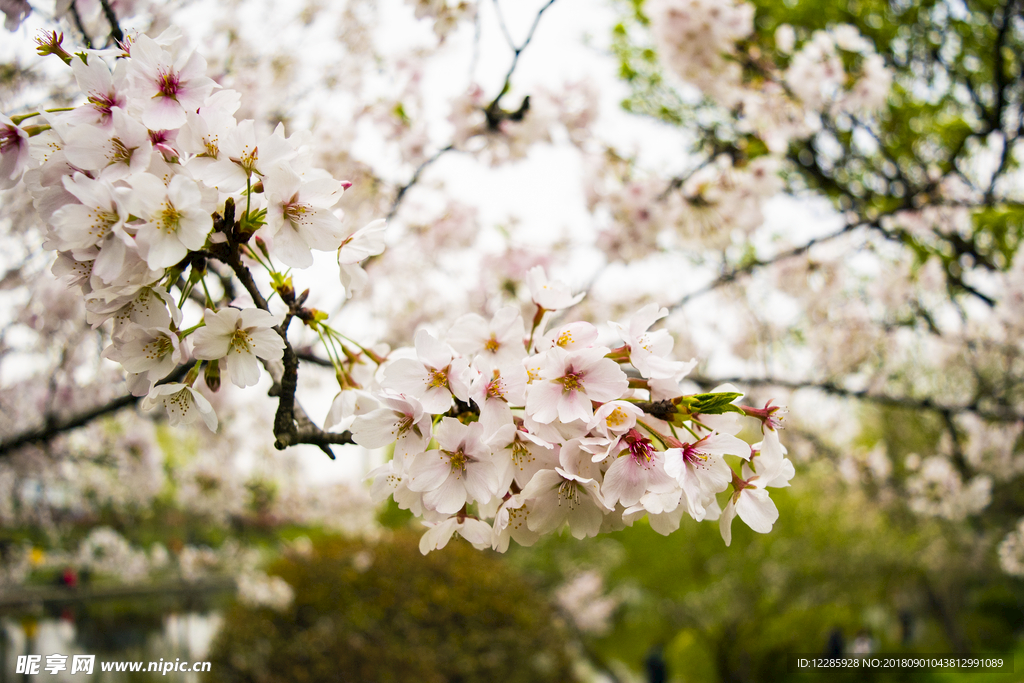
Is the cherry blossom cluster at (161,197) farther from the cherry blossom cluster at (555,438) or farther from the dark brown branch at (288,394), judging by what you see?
the cherry blossom cluster at (555,438)

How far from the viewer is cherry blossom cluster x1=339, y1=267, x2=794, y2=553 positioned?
0.78m

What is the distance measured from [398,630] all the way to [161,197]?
552cm

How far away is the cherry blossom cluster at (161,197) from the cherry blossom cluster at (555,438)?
24 cm

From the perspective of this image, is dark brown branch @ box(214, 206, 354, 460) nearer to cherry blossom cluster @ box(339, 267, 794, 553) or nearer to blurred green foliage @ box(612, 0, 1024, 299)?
cherry blossom cluster @ box(339, 267, 794, 553)

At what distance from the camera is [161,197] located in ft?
2.44

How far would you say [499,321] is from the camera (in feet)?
2.98

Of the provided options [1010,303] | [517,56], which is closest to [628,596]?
[1010,303]

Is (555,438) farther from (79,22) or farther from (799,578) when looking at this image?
(799,578)

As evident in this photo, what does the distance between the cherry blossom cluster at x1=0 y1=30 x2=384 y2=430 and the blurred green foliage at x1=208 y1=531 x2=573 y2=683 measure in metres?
5.07

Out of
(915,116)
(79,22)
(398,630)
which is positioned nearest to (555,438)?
(79,22)

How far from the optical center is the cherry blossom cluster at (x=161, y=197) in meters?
0.75

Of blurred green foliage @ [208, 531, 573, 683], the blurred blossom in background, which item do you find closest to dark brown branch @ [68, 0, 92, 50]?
the blurred blossom in background

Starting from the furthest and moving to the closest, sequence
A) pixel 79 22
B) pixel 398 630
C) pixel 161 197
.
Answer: pixel 398 630 → pixel 79 22 → pixel 161 197

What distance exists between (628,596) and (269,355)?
A: 16629 mm
